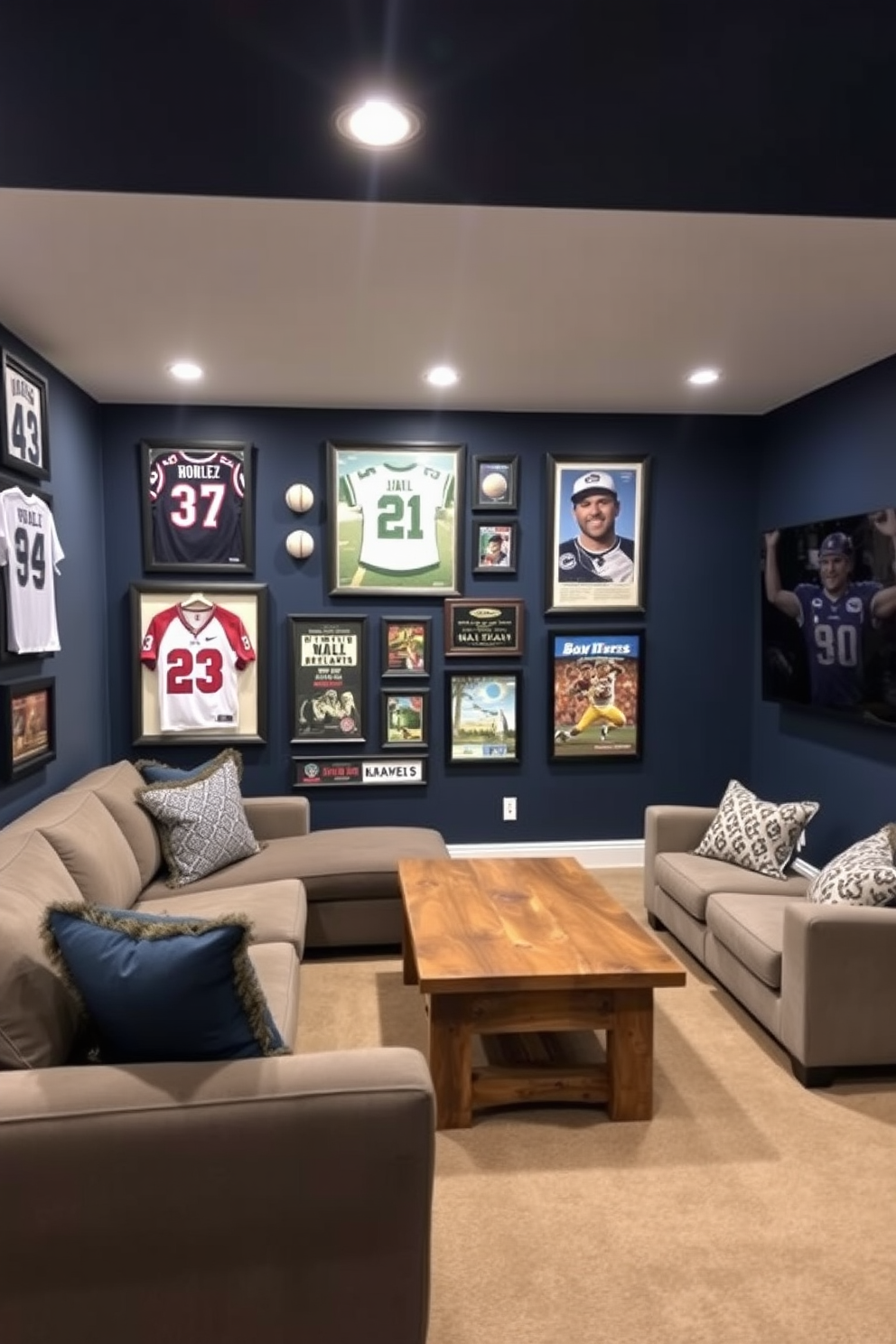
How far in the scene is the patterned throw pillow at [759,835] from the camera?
12.3ft

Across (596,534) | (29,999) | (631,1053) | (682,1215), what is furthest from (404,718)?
(29,999)

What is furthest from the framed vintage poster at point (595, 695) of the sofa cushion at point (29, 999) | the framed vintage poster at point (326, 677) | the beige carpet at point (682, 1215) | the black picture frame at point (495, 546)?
the sofa cushion at point (29, 999)

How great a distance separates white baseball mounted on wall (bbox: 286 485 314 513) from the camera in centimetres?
473

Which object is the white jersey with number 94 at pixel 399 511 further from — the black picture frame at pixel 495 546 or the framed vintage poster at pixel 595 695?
the framed vintage poster at pixel 595 695

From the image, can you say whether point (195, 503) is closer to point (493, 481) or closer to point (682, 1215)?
point (493, 481)

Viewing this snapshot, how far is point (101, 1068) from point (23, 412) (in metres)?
2.66

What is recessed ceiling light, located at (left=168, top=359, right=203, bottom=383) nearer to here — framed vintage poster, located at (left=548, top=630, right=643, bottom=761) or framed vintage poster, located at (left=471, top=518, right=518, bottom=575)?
framed vintage poster, located at (left=471, top=518, right=518, bottom=575)

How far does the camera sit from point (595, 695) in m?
5.01

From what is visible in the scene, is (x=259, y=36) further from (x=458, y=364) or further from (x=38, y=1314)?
(x=458, y=364)

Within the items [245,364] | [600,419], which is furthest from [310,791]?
[600,419]

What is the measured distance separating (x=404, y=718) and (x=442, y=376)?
5.90 ft

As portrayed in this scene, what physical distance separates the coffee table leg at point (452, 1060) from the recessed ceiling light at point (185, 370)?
2.83m

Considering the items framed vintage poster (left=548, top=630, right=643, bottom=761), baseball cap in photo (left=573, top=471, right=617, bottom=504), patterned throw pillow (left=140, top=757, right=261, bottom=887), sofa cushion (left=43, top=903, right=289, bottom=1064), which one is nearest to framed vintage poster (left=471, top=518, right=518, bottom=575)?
baseball cap in photo (left=573, top=471, right=617, bottom=504)

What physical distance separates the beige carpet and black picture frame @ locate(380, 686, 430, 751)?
202 centimetres
